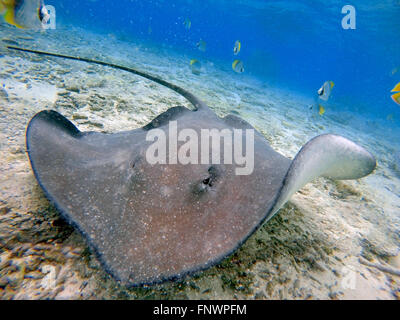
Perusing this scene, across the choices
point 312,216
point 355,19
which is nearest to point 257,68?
point 355,19

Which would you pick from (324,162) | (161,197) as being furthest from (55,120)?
(324,162)

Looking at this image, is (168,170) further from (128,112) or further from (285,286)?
(128,112)

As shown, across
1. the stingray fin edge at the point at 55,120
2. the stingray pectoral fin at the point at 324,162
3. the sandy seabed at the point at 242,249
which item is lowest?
the sandy seabed at the point at 242,249

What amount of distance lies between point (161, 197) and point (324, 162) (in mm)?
1491

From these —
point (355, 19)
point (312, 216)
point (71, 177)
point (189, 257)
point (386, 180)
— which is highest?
point (355, 19)

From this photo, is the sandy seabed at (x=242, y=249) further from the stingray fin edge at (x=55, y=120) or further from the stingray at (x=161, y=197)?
the stingray fin edge at (x=55, y=120)

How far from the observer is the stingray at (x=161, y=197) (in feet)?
3.92

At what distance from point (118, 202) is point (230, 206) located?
A: 2.86 feet

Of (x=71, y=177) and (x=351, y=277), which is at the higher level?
(x=71, y=177)

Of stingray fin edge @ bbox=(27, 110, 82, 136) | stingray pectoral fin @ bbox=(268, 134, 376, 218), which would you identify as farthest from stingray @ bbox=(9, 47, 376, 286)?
stingray fin edge @ bbox=(27, 110, 82, 136)

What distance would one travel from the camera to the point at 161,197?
5.10 ft

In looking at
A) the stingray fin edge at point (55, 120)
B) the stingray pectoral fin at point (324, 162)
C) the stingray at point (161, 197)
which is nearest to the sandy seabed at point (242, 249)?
the stingray at point (161, 197)

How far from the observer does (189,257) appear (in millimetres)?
1188

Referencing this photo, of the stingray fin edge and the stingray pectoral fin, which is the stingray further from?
the stingray fin edge
